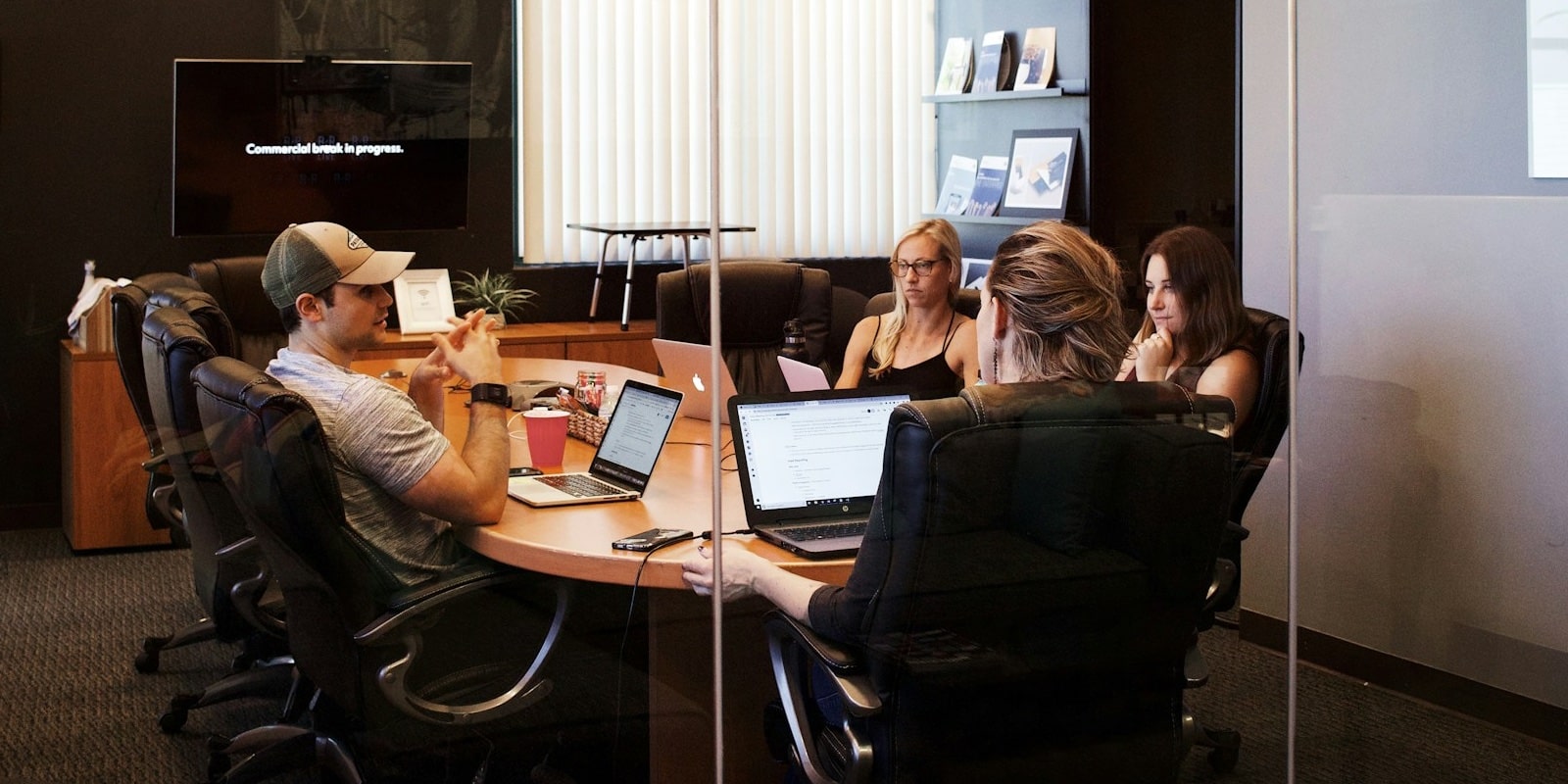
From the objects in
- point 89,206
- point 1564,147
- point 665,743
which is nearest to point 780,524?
point 665,743

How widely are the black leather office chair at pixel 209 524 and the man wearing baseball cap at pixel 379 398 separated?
6.0 inches

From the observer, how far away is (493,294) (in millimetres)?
2551

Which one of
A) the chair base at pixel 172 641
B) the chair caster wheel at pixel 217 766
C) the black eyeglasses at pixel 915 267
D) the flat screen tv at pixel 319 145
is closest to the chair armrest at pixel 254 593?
the chair base at pixel 172 641

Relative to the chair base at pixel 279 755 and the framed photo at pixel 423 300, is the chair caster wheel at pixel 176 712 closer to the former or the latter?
the chair base at pixel 279 755

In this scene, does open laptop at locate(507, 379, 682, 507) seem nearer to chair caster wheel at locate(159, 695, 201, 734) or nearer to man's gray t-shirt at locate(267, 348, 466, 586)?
man's gray t-shirt at locate(267, 348, 466, 586)

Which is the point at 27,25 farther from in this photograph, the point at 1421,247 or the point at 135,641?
the point at 1421,247

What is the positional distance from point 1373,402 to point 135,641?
265 cm

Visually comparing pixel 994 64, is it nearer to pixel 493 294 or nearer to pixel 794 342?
pixel 794 342

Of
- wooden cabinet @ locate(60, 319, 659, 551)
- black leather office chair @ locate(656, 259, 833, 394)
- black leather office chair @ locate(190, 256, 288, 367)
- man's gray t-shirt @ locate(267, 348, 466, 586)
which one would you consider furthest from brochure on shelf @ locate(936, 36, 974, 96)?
black leather office chair @ locate(190, 256, 288, 367)

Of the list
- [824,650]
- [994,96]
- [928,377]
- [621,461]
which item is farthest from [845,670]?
[994,96]

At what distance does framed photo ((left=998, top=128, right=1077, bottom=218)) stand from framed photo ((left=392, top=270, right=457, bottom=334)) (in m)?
1.03

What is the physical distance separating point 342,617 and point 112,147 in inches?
36.2

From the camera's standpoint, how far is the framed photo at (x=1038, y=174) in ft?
7.91

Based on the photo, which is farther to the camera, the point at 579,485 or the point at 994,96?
the point at 579,485
